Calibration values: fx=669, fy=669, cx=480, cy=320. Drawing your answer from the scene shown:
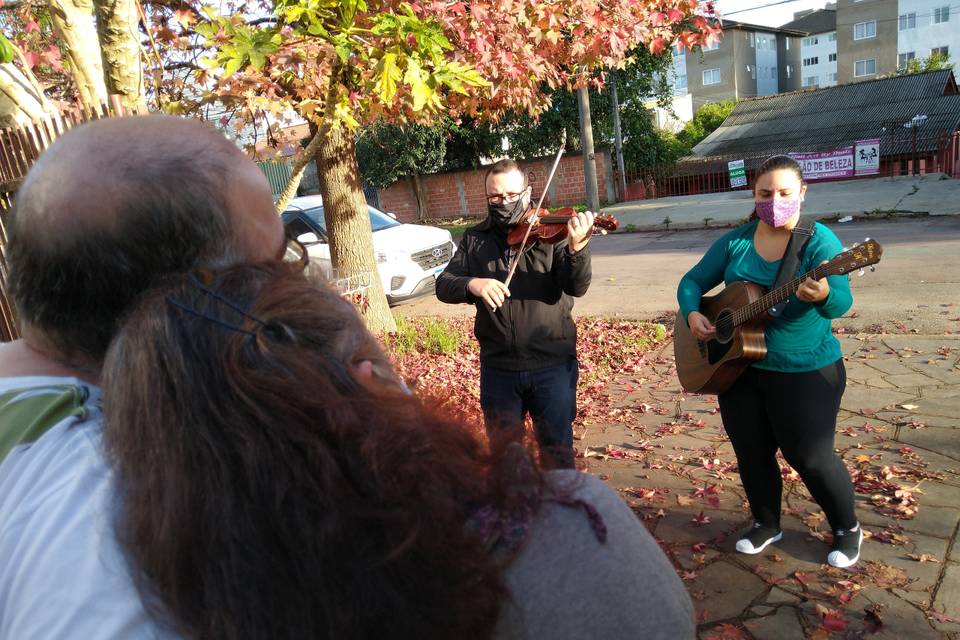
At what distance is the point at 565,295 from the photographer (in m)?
3.54

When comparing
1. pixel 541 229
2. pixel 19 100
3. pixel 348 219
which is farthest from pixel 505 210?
pixel 348 219

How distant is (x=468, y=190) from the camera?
24281 millimetres

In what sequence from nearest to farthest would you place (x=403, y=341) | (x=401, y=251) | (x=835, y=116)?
(x=403, y=341), (x=401, y=251), (x=835, y=116)

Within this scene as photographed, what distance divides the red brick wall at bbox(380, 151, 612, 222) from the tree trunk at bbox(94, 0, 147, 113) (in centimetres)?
1808

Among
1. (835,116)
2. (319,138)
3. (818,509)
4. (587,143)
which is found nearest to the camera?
(818,509)

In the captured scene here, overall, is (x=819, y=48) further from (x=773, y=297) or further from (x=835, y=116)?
(x=773, y=297)

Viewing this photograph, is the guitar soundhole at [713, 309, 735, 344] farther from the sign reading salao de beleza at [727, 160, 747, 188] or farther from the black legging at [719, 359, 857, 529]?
the sign reading salao de beleza at [727, 160, 747, 188]

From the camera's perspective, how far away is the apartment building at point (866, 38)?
48.5m

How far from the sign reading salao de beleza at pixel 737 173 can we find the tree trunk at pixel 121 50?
21.7m

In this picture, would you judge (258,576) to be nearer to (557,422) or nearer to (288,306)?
(288,306)

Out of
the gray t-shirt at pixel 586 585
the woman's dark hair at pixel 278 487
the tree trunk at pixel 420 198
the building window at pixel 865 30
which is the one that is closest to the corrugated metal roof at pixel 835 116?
the tree trunk at pixel 420 198

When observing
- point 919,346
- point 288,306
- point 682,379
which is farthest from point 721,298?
point 919,346

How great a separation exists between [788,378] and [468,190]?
2206 centimetres

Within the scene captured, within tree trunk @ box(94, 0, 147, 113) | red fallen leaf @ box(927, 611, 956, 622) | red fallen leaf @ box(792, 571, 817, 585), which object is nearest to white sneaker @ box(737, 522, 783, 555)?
red fallen leaf @ box(792, 571, 817, 585)
